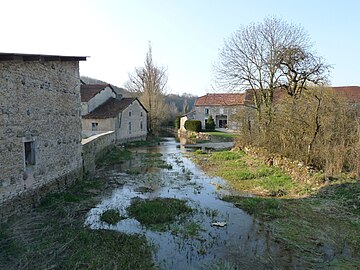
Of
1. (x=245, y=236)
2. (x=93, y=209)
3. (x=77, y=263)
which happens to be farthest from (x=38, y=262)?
(x=245, y=236)

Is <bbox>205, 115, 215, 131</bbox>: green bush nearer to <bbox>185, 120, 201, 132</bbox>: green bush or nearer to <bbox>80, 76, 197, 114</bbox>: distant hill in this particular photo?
<bbox>185, 120, 201, 132</bbox>: green bush

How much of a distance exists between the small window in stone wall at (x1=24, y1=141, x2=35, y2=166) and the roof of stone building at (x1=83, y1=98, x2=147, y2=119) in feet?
65.9

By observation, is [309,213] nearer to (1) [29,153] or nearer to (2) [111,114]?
(1) [29,153]

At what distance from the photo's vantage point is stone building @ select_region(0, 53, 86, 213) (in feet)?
29.5

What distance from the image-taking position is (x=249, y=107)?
998 inches

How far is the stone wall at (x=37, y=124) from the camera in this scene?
8.99m

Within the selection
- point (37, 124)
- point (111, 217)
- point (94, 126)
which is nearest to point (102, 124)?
point (94, 126)

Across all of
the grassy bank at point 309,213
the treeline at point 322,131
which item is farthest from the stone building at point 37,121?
the treeline at point 322,131

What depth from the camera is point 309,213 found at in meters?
10.1

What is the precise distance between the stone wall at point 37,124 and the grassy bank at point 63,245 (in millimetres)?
1045

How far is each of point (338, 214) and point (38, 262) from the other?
8364mm

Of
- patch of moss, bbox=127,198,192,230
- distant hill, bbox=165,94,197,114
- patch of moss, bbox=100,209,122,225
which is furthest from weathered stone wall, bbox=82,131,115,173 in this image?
distant hill, bbox=165,94,197,114

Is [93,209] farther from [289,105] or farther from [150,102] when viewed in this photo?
[150,102]

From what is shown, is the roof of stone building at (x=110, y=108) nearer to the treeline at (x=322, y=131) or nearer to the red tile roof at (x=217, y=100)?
the treeline at (x=322, y=131)
